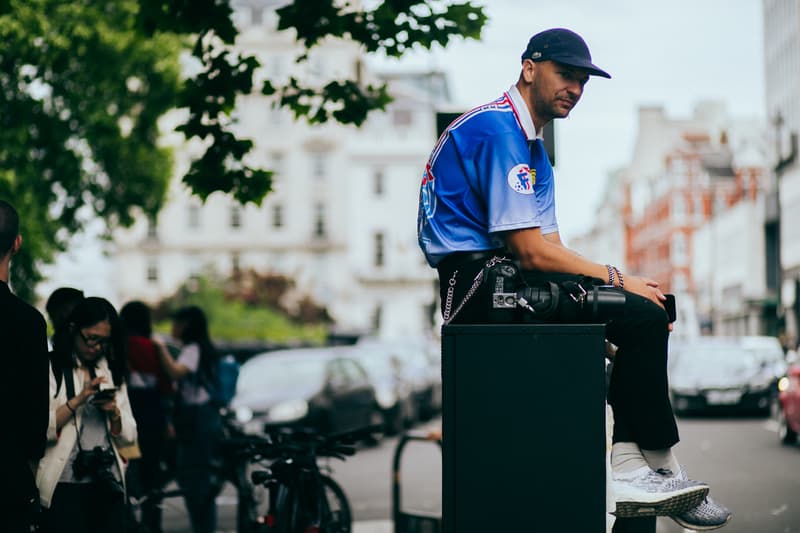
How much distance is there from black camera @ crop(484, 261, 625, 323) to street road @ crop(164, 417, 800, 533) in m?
4.49

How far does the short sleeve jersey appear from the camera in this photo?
4.19 metres

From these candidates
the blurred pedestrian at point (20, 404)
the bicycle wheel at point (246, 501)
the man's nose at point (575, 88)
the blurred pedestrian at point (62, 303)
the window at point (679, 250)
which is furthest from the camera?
the window at point (679, 250)

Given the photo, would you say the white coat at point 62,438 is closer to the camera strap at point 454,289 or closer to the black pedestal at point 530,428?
the camera strap at point 454,289

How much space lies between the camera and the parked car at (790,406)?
62.2 feet

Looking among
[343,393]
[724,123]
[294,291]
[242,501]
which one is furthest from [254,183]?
[724,123]

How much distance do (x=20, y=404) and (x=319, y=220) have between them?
89.7 m

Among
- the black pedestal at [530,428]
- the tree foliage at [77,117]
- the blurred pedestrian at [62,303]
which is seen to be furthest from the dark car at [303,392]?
the black pedestal at [530,428]

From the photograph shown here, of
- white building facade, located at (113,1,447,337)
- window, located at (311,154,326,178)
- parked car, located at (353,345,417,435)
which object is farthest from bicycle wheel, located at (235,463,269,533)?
window, located at (311,154,326,178)

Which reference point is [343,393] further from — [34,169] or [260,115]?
[260,115]

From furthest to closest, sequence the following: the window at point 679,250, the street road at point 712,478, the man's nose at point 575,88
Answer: the window at point 679,250 → the street road at point 712,478 → the man's nose at point 575,88

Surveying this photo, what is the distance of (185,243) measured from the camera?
9506cm

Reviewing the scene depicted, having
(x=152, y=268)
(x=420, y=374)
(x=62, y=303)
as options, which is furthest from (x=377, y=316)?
(x=62, y=303)

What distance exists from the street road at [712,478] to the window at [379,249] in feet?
238

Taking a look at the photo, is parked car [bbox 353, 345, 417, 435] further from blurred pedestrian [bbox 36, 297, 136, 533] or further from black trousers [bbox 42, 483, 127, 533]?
black trousers [bbox 42, 483, 127, 533]
